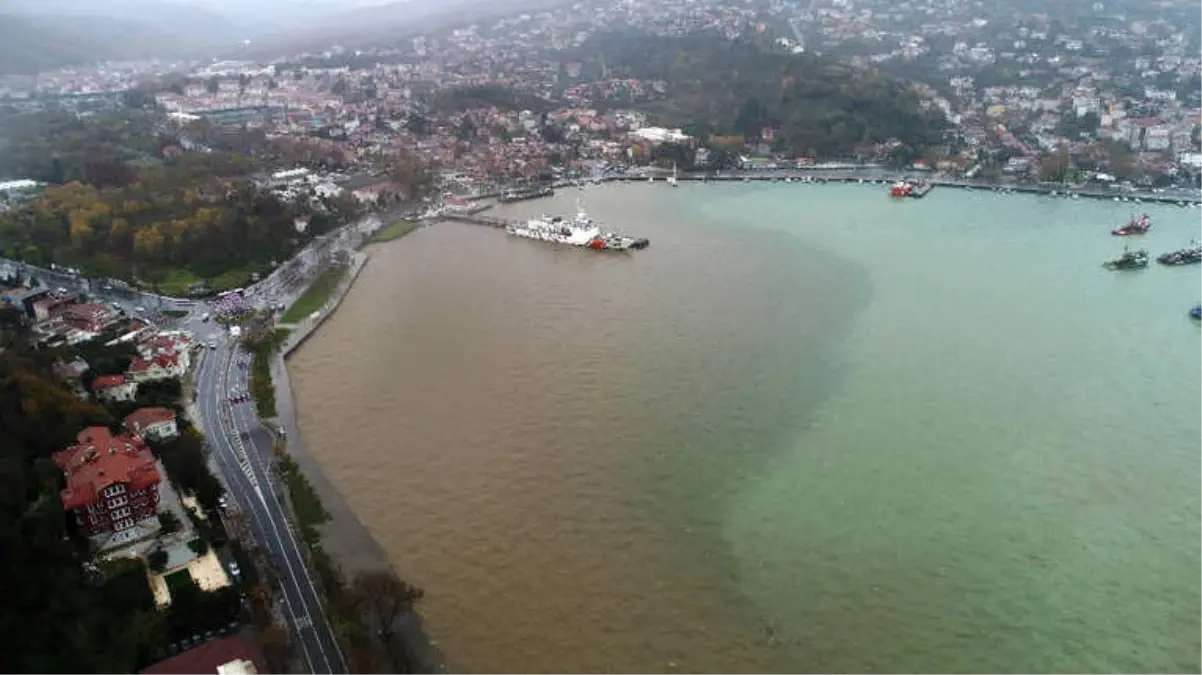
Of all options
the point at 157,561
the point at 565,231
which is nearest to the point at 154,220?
the point at 565,231

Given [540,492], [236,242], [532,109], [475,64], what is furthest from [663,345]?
[475,64]

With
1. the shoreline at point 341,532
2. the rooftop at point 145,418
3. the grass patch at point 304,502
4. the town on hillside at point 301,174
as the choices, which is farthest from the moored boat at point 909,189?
the rooftop at point 145,418

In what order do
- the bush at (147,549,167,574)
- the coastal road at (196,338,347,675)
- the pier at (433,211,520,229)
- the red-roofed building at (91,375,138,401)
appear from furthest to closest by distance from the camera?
the pier at (433,211,520,229) → the red-roofed building at (91,375,138,401) → the bush at (147,549,167,574) → the coastal road at (196,338,347,675)

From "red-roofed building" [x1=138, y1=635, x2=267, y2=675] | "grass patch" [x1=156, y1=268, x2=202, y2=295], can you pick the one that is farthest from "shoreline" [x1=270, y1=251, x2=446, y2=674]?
"grass patch" [x1=156, y1=268, x2=202, y2=295]

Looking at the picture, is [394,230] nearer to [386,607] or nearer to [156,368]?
[156,368]

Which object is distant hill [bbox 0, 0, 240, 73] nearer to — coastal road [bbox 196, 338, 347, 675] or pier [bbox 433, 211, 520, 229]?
pier [bbox 433, 211, 520, 229]

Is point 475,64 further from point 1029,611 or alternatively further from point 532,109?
point 1029,611
